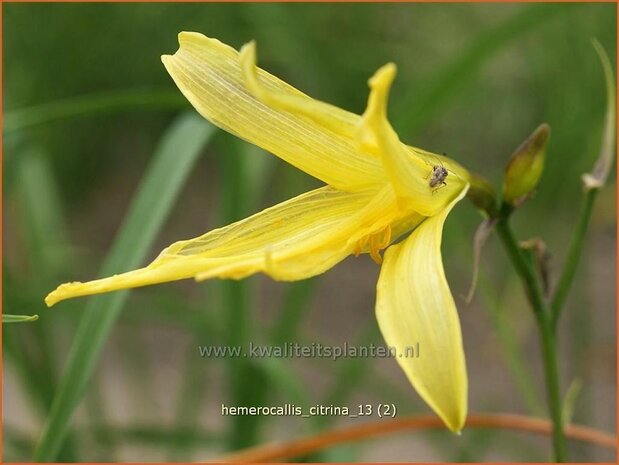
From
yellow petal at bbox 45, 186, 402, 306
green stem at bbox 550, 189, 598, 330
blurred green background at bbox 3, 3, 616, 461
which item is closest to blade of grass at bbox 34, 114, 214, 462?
blurred green background at bbox 3, 3, 616, 461

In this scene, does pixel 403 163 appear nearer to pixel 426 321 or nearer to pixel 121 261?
pixel 426 321

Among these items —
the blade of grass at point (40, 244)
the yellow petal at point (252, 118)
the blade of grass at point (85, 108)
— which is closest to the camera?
the yellow petal at point (252, 118)

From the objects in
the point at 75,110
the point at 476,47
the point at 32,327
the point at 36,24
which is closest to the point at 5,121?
the point at 75,110

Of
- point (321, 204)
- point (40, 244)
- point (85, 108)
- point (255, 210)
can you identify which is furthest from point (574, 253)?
point (255, 210)

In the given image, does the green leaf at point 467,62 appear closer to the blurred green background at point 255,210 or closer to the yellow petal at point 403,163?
the blurred green background at point 255,210

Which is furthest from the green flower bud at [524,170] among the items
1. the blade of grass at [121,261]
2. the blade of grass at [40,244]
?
the blade of grass at [40,244]
